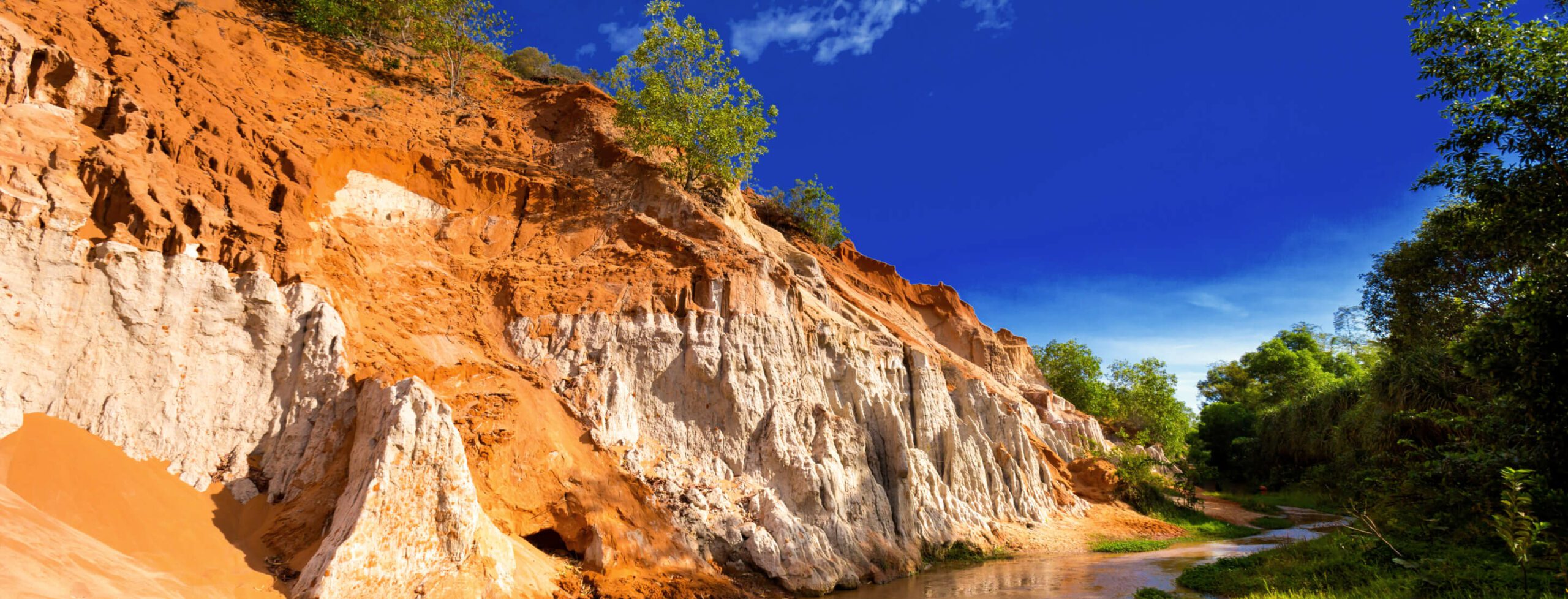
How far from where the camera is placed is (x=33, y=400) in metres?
9.17

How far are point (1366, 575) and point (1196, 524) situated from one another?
1976 cm

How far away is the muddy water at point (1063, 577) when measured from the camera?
518 inches

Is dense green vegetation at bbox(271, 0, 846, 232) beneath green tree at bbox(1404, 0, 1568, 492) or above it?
above

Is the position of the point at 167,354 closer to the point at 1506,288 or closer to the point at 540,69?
the point at 1506,288

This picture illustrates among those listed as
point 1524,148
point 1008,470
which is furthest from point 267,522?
point 1008,470

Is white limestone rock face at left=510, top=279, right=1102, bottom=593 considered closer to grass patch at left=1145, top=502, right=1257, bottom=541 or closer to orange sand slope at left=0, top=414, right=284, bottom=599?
orange sand slope at left=0, top=414, right=284, bottom=599

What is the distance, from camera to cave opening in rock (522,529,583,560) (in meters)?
12.3

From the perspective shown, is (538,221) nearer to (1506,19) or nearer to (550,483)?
(550,483)

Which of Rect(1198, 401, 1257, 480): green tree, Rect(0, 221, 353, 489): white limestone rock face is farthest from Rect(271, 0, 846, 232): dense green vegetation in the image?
Rect(1198, 401, 1257, 480): green tree

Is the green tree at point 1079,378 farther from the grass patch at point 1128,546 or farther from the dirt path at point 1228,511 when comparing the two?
the grass patch at point 1128,546

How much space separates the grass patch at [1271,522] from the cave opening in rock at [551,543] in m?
28.1

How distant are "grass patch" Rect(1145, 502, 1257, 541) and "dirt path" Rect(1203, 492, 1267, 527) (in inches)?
38.5

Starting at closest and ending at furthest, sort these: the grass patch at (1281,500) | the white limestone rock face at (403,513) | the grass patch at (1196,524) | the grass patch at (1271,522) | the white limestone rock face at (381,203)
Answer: the white limestone rock face at (403,513) < the white limestone rock face at (381,203) < the grass patch at (1196,524) < the grass patch at (1271,522) < the grass patch at (1281,500)

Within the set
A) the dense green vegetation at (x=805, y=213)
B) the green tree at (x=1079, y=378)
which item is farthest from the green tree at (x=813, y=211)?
the green tree at (x=1079, y=378)
